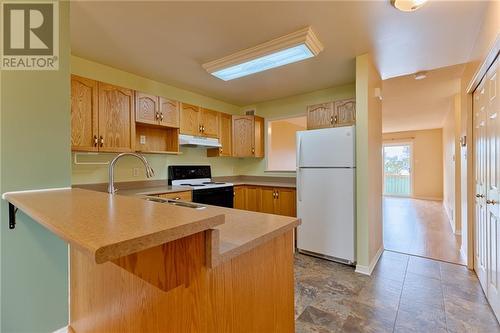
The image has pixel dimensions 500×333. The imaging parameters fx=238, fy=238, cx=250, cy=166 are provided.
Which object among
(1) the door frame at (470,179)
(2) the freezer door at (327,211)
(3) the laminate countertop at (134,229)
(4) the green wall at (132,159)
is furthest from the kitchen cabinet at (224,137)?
(1) the door frame at (470,179)

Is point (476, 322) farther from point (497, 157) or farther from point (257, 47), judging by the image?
point (257, 47)

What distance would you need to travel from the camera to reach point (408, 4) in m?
1.71

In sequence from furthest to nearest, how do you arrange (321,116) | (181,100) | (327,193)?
(181,100), (321,116), (327,193)

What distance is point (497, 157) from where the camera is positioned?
1702 millimetres

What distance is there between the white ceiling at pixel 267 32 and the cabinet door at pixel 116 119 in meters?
0.37

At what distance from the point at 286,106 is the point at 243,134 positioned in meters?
0.93

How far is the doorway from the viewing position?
811 centimetres

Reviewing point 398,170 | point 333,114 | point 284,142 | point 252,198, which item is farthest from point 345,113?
point 398,170

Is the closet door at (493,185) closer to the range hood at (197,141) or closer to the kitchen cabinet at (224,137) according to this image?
the range hood at (197,141)

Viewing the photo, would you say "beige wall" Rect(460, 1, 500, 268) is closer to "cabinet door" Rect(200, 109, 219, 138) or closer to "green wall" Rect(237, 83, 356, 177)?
"green wall" Rect(237, 83, 356, 177)

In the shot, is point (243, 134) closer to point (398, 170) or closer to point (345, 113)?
point (345, 113)

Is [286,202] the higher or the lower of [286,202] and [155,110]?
the lower

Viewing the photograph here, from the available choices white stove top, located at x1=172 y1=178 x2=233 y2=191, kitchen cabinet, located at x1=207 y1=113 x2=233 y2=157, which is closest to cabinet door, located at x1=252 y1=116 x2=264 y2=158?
kitchen cabinet, located at x1=207 y1=113 x2=233 y2=157

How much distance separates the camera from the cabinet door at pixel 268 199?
3795mm
